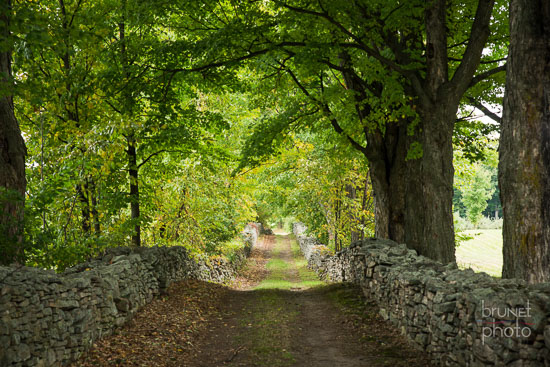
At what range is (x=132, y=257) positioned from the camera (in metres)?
9.50

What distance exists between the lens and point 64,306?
6.09 m

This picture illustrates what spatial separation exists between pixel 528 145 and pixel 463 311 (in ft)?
8.55

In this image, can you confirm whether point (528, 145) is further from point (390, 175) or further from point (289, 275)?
point (289, 275)

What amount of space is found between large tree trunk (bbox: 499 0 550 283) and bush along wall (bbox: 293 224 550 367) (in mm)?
784

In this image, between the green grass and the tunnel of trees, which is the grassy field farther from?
the tunnel of trees

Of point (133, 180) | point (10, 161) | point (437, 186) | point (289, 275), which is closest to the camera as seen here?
point (10, 161)

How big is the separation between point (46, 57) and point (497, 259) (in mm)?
36381

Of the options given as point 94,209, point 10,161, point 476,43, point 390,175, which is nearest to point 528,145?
point 476,43

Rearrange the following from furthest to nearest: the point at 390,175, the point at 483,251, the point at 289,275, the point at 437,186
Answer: the point at 483,251
the point at 289,275
the point at 390,175
the point at 437,186

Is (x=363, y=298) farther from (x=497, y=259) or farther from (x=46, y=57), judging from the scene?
(x=497, y=259)

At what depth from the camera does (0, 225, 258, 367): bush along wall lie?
16.8 feet

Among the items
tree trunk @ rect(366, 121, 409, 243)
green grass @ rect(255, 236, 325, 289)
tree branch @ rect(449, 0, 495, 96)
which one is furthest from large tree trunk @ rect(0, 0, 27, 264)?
green grass @ rect(255, 236, 325, 289)

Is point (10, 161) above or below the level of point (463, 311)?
above

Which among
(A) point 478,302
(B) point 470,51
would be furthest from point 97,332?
(B) point 470,51
